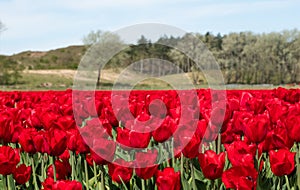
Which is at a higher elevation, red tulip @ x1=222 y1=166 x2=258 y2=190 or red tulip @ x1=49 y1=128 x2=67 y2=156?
red tulip @ x1=49 y1=128 x2=67 y2=156

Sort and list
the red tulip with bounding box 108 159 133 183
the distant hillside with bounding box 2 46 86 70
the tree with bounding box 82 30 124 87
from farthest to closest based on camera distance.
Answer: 1. the distant hillside with bounding box 2 46 86 70
2. the tree with bounding box 82 30 124 87
3. the red tulip with bounding box 108 159 133 183

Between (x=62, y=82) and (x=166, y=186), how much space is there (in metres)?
75.3

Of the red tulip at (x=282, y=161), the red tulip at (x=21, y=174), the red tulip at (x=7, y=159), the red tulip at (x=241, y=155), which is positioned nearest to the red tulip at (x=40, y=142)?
the red tulip at (x=21, y=174)

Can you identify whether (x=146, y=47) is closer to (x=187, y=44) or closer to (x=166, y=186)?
(x=187, y=44)

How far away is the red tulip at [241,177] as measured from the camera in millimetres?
2145

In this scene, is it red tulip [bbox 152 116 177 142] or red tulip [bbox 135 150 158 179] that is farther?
red tulip [bbox 152 116 177 142]

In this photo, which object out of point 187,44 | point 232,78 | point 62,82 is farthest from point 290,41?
point 62,82

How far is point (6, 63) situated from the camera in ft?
251

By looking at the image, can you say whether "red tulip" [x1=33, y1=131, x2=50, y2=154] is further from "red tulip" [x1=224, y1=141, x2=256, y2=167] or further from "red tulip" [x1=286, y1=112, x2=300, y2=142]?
"red tulip" [x1=286, y1=112, x2=300, y2=142]

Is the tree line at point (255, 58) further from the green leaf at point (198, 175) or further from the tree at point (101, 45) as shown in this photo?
the green leaf at point (198, 175)

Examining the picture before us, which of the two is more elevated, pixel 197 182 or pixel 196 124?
pixel 196 124

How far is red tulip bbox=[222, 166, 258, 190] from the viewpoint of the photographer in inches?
84.4

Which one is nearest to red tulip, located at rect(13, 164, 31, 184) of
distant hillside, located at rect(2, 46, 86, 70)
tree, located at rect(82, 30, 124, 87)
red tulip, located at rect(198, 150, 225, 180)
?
red tulip, located at rect(198, 150, 225, 180)

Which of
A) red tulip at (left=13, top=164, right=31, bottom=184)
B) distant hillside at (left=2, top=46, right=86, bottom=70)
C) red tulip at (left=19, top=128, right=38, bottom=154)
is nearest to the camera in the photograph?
red tulip at (left=13, top=164, right=31, bottom=184)
